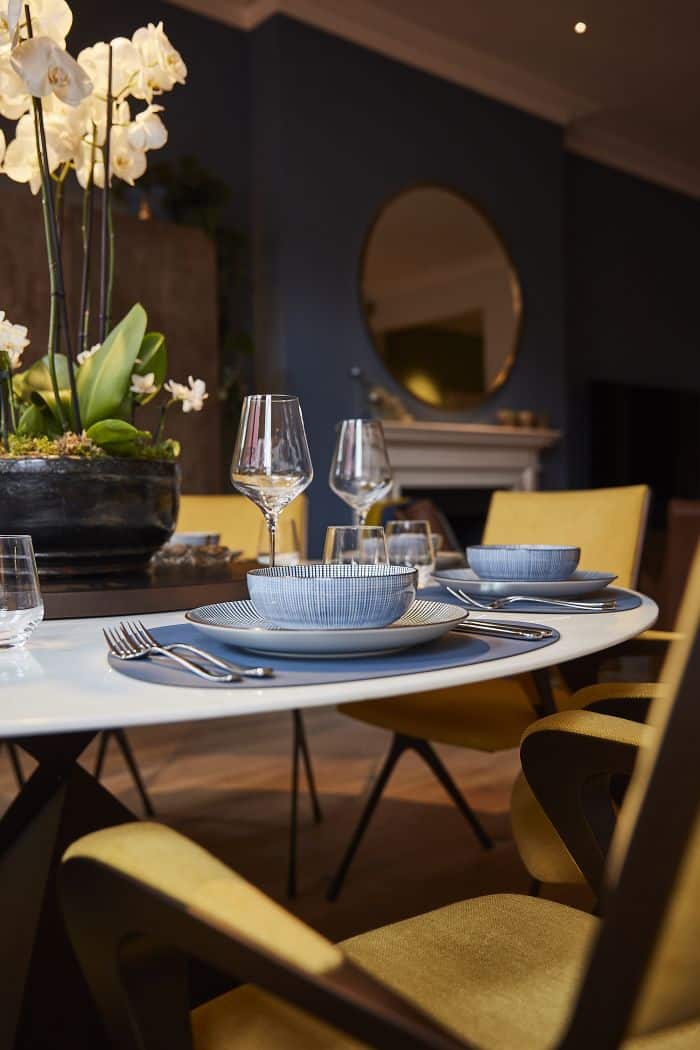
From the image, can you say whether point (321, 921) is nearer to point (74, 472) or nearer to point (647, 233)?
point (74, 472)

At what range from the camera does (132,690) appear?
0.69 metres

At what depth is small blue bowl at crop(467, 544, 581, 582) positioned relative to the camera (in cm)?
117

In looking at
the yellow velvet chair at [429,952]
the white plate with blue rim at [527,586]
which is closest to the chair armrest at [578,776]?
the yellow velvet chair at [429,952]

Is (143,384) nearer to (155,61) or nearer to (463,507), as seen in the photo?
(155,61)

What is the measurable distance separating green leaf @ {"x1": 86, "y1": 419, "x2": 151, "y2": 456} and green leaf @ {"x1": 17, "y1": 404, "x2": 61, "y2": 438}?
0.09 metres

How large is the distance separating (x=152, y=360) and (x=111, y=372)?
0.41 ft

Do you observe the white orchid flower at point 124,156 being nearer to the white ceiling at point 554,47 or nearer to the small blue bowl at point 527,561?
the small blue bowl at point 527,561

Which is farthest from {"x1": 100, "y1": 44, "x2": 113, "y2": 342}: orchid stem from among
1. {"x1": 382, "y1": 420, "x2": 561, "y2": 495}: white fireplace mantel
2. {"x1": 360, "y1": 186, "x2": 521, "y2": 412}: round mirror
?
{"x1": 360, "y1": 186, "x2": 521, "y2": 412}: round mirror

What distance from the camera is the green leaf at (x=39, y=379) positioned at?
4.62 ft

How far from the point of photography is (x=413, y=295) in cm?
524

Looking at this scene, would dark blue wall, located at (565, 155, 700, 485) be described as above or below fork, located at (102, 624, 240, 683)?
above

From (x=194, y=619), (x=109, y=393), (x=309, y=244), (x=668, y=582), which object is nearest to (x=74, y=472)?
(x=109, y=393)

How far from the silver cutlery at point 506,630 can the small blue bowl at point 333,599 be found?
0.15m

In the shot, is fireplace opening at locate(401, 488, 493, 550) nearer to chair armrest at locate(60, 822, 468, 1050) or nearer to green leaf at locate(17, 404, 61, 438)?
green leaf at locate(17, 404, 61, 438)
